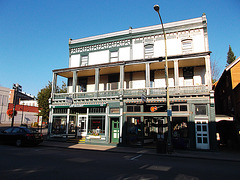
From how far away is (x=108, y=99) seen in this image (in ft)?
61.9

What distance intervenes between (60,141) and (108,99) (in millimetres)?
7307

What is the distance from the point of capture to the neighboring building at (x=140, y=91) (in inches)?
619

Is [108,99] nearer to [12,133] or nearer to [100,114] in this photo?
[100,114]

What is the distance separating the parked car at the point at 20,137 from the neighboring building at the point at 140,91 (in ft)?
16.0

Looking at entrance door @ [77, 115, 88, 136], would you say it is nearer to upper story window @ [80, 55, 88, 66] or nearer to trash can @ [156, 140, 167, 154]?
upper story window @ [80, 55, 88, 66]

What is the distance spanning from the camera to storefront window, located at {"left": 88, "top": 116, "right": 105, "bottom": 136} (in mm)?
18636

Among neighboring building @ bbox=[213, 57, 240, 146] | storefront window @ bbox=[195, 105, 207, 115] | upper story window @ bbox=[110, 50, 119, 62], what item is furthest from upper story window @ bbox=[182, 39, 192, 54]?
upper story window @ bbox=[110, 50, 119, 62]

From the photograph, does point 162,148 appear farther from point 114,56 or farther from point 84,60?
point 84,60

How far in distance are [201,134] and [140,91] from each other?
6558 millimetres

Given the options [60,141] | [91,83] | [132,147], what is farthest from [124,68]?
[60,141]

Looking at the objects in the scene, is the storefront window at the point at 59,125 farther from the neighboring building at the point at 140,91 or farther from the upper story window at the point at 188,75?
the upper story window at the point at 188,75

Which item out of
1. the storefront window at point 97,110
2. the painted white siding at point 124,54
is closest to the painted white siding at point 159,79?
the painted white siding at point 124,54

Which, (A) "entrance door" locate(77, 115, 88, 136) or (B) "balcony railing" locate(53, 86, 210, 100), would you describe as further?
(A) "entrance door" locate(77, 115, 88, 136)

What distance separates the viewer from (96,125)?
62.2 feet
